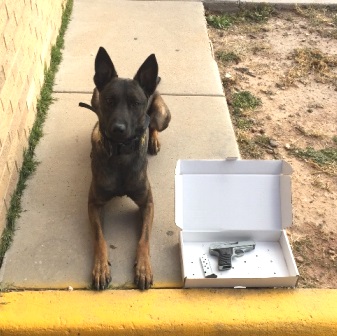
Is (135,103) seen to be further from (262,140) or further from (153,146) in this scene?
(262,140)

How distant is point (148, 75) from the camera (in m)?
3.21

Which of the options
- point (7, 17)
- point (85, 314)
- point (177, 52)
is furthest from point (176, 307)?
point (177, 52)

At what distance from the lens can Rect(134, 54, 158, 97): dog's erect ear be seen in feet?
10.3

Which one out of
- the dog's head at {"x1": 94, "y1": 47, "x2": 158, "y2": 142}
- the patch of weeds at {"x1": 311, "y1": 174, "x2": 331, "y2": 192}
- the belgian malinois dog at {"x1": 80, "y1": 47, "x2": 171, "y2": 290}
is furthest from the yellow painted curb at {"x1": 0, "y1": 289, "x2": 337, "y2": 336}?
the patch of weeds at {"x1": 311, "y1": 174, "x2": 331, "y2": 192}

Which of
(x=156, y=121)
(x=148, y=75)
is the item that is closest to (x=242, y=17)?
(x=156, y=121)

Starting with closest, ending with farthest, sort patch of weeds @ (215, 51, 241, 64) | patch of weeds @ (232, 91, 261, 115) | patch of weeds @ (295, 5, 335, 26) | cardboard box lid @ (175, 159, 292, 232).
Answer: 1. cardboard box lid @ (175, 159, 292, 232)
2. patch of weeds @ (232, 91, 261, 115)
3. patch of weeds @ (215, 51, 241, 64)
4. patch of weeds @ (295, 5, 335, 26)

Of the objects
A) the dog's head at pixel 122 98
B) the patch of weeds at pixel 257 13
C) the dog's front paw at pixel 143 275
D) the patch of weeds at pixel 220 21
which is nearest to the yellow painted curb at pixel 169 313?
the dog's front paw at pixel 143 275

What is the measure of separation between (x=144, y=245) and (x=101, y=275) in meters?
0.36

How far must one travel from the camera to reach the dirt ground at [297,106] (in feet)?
11.8

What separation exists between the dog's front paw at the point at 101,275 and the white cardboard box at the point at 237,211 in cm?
50

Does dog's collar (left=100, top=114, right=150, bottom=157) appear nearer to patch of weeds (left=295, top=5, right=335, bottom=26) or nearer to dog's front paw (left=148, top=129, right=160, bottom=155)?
dog's front paw (left=148, top=129, right=160, bottom=155)

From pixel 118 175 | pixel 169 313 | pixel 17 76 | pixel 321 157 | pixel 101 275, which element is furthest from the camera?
pixel 321 157

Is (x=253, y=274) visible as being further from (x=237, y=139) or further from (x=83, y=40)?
(x=83, y=40)

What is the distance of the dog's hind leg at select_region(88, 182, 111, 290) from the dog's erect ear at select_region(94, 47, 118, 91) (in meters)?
0.77
